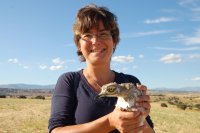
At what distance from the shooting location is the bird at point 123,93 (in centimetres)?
349

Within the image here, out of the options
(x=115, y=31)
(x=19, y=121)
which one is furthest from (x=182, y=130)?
(x=115, y=31)

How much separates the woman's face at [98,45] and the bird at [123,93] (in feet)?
3.19

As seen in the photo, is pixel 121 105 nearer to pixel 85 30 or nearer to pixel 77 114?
pixel 77 114

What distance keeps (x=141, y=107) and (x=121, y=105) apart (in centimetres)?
25

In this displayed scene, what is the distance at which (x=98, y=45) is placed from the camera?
4.71 meters

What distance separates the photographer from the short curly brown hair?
15.9 ft

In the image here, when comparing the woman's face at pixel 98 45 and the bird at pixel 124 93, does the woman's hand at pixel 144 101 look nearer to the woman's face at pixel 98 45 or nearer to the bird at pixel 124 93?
the bird at pixel 124 93

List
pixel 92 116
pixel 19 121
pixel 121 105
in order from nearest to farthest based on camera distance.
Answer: pixel 121 105
pixel 92 116
pixel 19 121

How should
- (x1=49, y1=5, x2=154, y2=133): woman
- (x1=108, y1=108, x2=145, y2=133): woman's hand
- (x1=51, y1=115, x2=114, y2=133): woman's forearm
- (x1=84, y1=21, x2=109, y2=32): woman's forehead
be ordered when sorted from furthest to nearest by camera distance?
(x1=84, y1=21, x2=109, y2=32): woman's forehead < (x1=49, y1=5, x2=154, y2=133): woman < (x1=51, y1=115, x2=114, y2=133): woman's forearm < (x1=108, y1=108, x2=145, y2=133): woman's hand

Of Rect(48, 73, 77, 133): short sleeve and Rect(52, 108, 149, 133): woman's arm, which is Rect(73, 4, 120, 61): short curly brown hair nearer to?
Rect(48, 73, 77, 133): short sleeve

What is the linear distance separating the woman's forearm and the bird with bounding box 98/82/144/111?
18.8 inches

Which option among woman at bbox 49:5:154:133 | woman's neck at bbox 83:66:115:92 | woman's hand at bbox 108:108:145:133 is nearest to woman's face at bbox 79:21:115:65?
woman at bbox 49:5:154:133

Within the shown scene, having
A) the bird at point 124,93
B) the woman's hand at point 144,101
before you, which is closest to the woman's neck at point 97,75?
the woman's hand at point 144,101

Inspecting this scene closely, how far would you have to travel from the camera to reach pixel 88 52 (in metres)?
4.79
